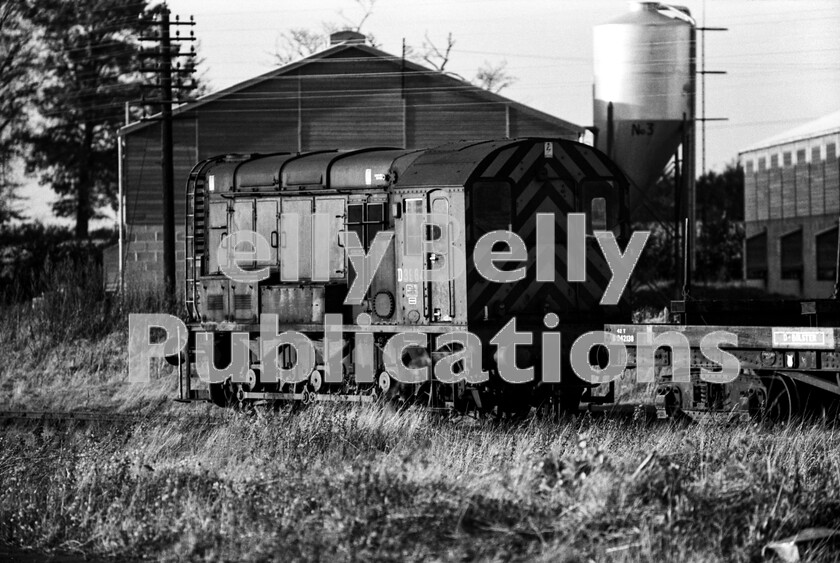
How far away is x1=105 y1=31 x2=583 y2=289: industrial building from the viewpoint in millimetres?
35906

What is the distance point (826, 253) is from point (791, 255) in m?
3.37

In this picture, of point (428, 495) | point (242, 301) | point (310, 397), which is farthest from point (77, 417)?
point (428, 495)

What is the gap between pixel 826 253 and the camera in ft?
166

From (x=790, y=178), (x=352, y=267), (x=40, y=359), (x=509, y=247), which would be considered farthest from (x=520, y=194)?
(x=790, y=178)

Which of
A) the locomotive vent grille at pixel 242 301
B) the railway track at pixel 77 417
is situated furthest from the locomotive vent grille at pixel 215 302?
the railway track at pixel 77 417

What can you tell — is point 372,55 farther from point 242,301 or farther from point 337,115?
point 242,301

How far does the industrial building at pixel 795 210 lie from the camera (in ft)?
167

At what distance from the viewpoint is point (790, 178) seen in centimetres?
5506

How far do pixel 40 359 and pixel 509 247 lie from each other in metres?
12.1

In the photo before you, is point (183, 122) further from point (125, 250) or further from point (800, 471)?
point (800, 471)

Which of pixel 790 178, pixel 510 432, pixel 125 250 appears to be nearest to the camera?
pixel 510 432

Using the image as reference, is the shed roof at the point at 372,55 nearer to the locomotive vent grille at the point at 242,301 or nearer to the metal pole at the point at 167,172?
the metal pole at the point at 167,172

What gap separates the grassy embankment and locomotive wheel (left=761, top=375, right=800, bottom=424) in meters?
0.72

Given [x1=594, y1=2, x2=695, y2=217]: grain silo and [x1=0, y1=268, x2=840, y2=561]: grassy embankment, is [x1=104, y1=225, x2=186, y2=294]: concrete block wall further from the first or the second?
[x1=0, y1=268, x2=840, y2=561]: grassy embankment
